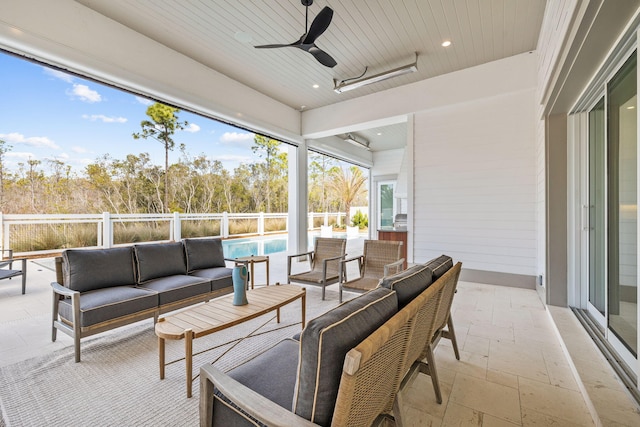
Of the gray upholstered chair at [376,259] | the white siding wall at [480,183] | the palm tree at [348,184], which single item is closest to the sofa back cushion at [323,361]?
the gray upholstered chair at [376,259]

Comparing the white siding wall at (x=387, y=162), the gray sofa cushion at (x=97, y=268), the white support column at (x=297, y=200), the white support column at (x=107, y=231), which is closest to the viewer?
the gray sofa cushion at (x=97, y=268)

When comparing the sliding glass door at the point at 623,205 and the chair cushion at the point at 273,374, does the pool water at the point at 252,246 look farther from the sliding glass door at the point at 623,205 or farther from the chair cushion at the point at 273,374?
the sliding glass door at the point at 623,205

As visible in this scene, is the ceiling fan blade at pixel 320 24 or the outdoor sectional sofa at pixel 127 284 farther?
the ceiling fan blade at pixel 320 24

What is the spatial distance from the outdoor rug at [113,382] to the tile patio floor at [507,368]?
15.9 inches

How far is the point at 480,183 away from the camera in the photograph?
15.2 ft

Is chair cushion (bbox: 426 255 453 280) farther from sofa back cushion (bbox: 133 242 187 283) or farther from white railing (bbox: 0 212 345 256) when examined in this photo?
white railing (bbox: 0 212 345 256)

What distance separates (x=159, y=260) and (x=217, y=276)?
2.21 ft

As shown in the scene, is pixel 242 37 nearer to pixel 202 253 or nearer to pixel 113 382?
pixel 202 253

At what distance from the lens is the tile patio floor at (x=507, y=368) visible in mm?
1627

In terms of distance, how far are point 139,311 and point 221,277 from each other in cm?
95

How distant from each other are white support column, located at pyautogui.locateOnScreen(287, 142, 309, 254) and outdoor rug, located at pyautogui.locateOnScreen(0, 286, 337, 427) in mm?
3887

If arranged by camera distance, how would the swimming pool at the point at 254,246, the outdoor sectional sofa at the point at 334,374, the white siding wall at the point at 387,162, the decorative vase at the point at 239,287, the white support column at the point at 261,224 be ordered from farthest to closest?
1. the white siding wall at the point at 387,162
2. the white support column at the point at 261,224
3. the swimming pool at the point at 254,246
4. the decorative vase at the point at 239,287
5. the outdoor sectional sofa at the point at 334,374

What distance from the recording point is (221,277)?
337 centimetres

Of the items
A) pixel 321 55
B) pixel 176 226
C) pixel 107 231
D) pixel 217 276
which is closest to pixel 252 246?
pixel 176 226
